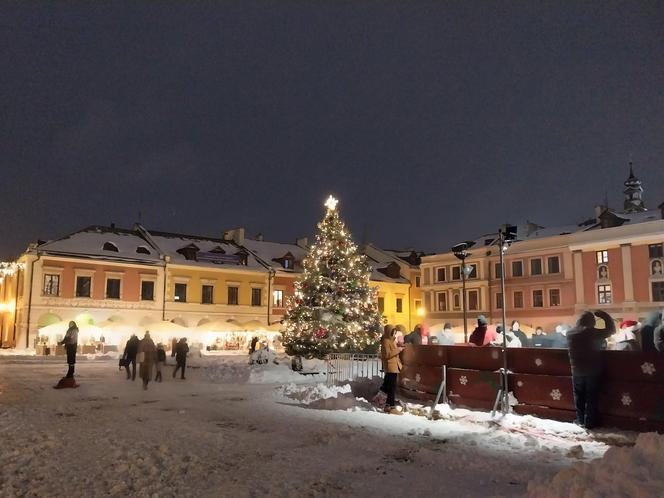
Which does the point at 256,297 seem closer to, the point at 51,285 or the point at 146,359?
the point at 51,285

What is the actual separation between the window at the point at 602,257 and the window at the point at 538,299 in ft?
17.9

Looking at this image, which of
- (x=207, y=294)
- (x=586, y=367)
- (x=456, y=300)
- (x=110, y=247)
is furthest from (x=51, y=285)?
(x=586, y=367)

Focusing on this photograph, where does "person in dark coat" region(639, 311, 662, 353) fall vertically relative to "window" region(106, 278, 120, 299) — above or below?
below

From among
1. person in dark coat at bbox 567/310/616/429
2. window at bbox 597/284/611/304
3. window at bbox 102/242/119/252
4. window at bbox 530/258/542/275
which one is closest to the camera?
person in dark coat at bbox 567/310/616/429

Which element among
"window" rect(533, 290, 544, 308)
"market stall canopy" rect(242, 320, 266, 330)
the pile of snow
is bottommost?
the pile of snow

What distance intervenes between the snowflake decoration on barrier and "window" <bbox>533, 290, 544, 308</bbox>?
40.1 meters

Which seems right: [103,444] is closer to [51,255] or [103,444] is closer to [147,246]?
[51,255]

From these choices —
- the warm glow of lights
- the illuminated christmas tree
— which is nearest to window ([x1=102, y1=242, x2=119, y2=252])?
the illuminated christmas tree

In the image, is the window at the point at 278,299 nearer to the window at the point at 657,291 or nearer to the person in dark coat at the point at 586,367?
the window at the point at 657,291

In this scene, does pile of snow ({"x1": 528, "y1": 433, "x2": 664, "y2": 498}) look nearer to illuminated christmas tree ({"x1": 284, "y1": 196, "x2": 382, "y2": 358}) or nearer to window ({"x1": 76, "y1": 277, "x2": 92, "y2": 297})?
illuminated christmas tree ({"x1": 284, "y1": 196, "x2": 382, "y2": 358})

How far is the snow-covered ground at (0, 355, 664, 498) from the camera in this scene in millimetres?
6125

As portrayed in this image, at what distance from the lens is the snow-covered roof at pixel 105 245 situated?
137 ft

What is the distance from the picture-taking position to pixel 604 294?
42.6 metres

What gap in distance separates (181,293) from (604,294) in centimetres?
3188
